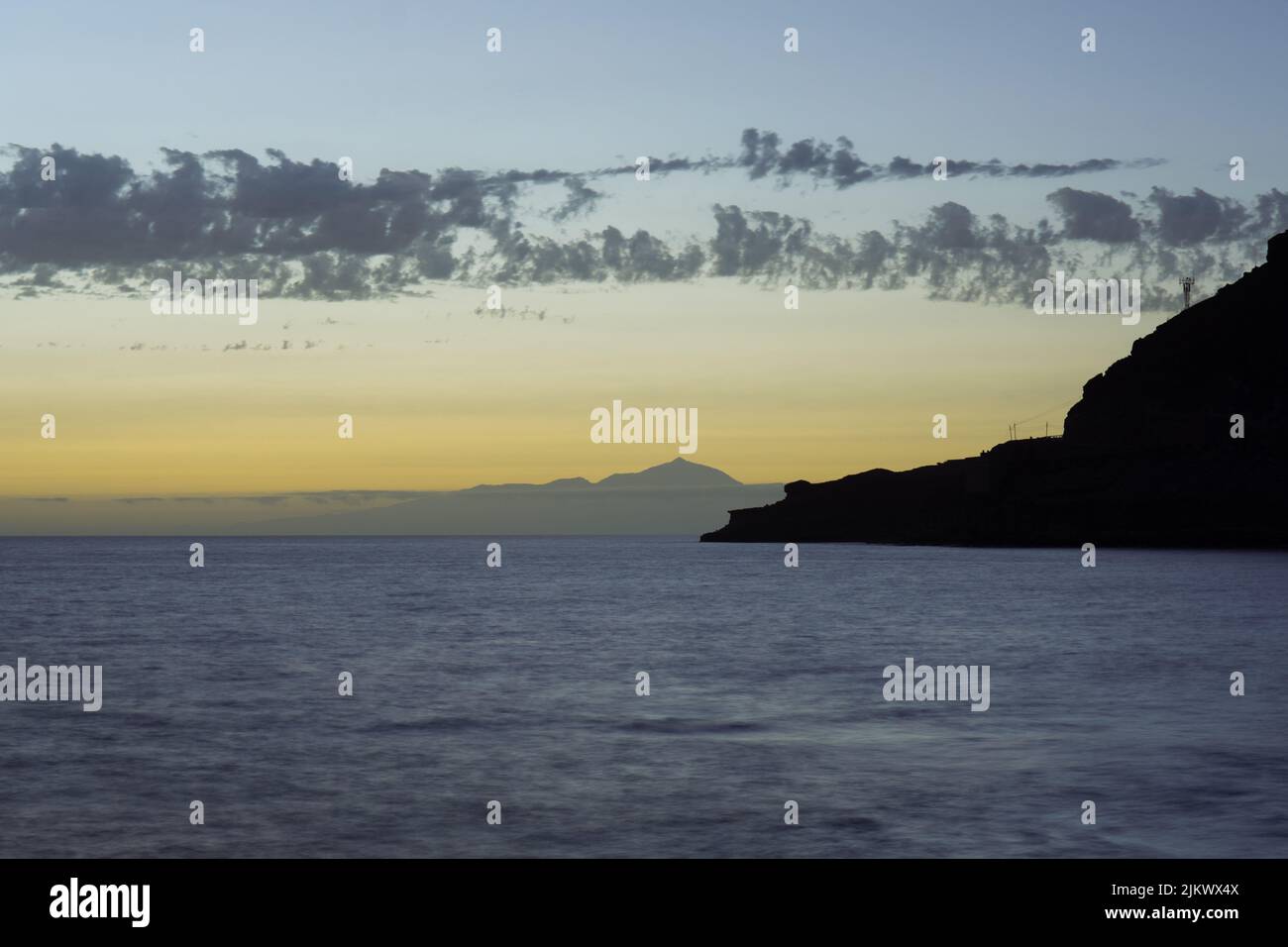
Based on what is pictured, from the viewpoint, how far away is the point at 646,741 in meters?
29.1

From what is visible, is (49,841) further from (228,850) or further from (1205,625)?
(1205,625)

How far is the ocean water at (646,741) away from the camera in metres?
19.8

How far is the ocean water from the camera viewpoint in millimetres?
19828

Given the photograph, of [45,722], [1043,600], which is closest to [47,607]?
[45,722]
